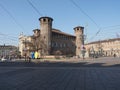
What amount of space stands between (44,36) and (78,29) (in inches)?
803

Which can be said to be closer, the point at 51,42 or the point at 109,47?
the point at 51,42

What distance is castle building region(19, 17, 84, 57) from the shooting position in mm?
107562

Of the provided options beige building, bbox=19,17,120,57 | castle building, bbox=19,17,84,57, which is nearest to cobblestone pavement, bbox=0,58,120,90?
beige building, bbox=19,17,120,57

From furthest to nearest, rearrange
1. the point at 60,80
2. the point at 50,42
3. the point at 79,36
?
the point at 79,36
the point at 50,42
the point at 60,80

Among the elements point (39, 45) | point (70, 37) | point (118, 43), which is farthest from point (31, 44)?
point (118, 43)

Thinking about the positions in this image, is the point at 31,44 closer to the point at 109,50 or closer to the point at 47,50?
the point at 47,50

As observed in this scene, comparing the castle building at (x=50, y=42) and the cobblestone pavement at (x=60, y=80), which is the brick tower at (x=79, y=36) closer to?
the castle building at (x=50, y=42)

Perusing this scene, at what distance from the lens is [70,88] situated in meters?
11.7

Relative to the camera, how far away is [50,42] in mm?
111125

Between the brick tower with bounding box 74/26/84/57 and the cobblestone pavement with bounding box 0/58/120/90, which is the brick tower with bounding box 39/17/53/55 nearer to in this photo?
the brick tower with bounding box 74/26/84/57

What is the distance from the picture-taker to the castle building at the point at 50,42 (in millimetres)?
107562

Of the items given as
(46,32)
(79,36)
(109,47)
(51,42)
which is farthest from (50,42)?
(109,47)

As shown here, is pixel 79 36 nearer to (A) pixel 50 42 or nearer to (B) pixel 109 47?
(A) pixel 50 42

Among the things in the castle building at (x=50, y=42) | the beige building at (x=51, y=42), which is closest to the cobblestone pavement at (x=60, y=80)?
the beige building at (x=51, y=42)
